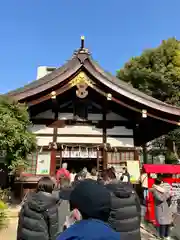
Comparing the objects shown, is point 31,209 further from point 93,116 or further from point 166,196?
point 93,116

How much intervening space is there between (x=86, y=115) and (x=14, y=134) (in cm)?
412

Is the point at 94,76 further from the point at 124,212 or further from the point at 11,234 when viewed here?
the point at 124,212

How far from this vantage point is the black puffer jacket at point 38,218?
10.6 ft

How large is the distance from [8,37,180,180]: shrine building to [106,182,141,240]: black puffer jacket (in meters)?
6.51

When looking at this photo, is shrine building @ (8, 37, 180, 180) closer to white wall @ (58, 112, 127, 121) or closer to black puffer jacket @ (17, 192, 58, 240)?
white wall @ (58, 112, 127, 121)

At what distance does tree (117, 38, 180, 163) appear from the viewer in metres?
19.2

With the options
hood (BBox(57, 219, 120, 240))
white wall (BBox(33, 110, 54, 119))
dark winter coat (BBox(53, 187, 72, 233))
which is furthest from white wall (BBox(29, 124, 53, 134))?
hood (BBox(57, 219, 120, 240))

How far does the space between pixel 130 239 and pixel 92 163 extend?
351 inches

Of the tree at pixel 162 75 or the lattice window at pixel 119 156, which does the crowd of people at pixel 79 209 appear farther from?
the tree at pixel 162 75

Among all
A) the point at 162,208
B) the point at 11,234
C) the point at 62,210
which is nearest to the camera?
the point at 62,210

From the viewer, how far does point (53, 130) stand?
414 inches

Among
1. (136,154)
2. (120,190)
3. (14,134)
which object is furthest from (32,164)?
(120,190)

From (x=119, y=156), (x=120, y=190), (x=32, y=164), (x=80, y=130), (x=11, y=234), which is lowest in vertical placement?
(x=11, y=234)

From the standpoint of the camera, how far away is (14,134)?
7.52m
